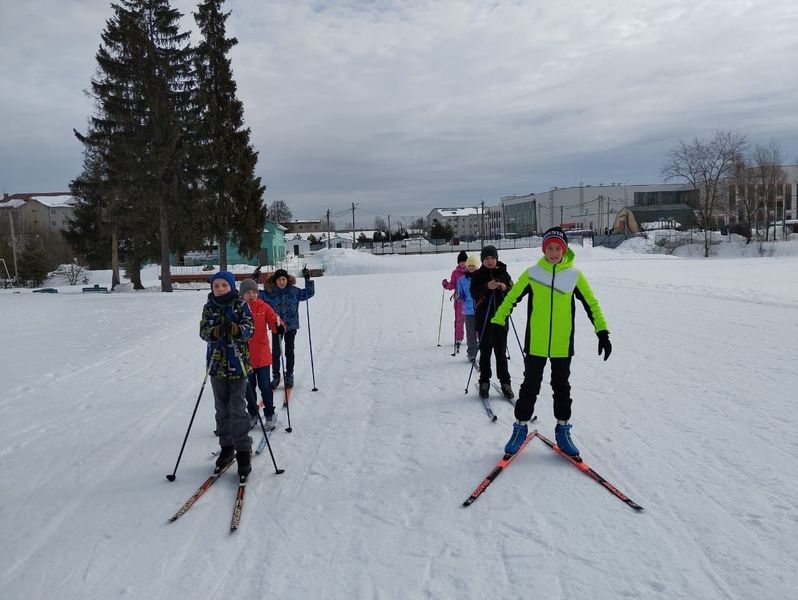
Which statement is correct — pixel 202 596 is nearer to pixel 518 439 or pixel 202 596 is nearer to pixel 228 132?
pixel 518 439

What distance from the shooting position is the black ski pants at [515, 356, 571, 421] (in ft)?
14.2

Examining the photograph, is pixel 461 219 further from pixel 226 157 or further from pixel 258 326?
pixel 258 326

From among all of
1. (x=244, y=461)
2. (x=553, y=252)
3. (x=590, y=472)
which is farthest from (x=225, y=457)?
(x=553, y=252)

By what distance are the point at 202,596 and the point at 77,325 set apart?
44.8ft

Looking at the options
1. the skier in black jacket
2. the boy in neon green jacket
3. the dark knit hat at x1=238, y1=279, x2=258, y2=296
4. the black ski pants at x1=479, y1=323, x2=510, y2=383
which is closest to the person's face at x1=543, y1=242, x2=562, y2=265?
the boy in neon green jacket

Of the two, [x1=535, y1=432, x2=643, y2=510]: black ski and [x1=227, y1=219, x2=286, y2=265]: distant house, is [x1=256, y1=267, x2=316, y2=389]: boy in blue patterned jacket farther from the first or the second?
[x1=227, y1=219, x2=286, y2=265]: distant house

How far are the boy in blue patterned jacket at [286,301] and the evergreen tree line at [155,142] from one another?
21176mm

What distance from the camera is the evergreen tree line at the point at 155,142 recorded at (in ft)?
81.8

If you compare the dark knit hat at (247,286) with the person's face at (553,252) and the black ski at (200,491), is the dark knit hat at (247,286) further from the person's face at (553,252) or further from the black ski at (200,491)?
the person's face at (553,252)

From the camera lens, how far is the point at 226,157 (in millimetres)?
30828

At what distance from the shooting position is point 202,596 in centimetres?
289

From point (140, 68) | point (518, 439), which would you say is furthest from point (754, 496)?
point (140, 68)

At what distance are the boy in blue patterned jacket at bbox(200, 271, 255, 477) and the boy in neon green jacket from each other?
226 cm

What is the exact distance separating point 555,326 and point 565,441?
983mm
